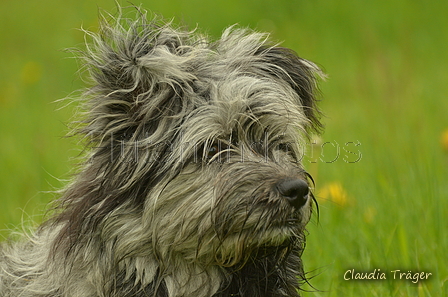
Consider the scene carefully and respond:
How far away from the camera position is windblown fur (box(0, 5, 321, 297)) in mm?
3395

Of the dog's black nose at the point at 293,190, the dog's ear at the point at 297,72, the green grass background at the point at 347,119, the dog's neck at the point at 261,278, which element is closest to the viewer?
the dog's black nose at the point at 293,190

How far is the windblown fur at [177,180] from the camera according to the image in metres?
3.39

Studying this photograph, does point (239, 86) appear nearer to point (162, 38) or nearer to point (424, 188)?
point (162, 38)

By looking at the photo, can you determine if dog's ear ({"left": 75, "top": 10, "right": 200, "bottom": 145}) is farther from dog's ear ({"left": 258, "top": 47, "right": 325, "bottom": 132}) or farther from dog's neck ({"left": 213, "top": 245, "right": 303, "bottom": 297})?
dog's neck ({"left": 213, "top": 245, "right": 303, "bottom": 297})

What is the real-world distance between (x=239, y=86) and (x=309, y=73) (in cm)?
73

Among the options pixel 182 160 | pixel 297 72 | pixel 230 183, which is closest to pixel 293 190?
pixel 230 183

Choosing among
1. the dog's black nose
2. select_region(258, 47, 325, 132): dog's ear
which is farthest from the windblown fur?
select_region(258, 47, 325, 132): dog's ear

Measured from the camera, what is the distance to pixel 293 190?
335cm

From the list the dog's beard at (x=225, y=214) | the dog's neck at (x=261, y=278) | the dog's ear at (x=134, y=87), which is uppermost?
the dog's ear at (x=134, y=87)

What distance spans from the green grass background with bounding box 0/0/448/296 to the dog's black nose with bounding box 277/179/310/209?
1.12m

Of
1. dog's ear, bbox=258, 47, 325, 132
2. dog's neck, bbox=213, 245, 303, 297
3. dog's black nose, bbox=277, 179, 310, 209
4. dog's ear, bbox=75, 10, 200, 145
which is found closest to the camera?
dog's black nose, bbox=277, 179, 310, 209

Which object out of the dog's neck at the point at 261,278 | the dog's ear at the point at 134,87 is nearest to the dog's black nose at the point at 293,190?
the dog's neck at the point at 261,278

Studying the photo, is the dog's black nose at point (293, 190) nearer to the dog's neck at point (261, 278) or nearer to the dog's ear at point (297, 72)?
the dog's neck at point (261, 278)

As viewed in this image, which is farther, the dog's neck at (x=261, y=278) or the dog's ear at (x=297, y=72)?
the dog's ear at (x=297, y=72)
